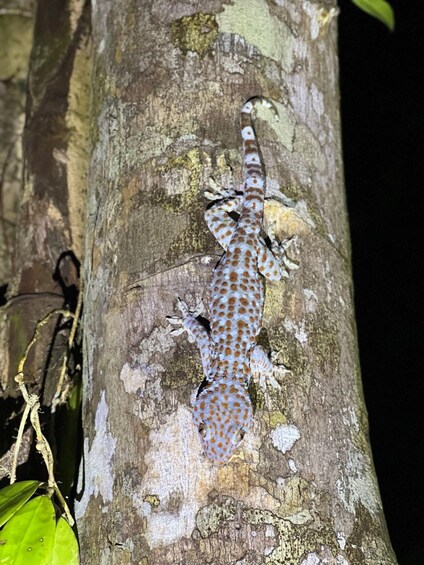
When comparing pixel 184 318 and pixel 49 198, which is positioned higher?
pixel 49 198

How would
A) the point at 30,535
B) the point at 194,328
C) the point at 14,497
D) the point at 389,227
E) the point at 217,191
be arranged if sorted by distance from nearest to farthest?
the point at 30,535
the point at 14,497
the point at 194,328
the point at 217,191
the point at 389,227

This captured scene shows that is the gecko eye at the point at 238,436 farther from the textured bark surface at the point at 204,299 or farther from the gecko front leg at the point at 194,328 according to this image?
the gecko front leg at the point at 194,328

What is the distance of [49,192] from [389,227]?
3.94 metres

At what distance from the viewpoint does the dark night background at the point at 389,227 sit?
585cm

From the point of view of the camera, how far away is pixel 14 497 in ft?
8.92

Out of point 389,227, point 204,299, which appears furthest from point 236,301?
point 389,227

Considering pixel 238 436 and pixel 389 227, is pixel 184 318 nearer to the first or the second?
pixel 238 436

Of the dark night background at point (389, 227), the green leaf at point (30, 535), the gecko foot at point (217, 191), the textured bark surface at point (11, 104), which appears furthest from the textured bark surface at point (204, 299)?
the dark night background at point (389, 227)

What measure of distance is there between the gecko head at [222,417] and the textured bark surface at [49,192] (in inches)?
43.2

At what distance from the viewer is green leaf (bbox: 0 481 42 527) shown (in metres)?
2.61

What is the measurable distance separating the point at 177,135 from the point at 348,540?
1.95m

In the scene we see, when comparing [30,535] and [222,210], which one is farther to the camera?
[222,210]

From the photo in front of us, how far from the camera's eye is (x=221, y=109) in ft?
10.6

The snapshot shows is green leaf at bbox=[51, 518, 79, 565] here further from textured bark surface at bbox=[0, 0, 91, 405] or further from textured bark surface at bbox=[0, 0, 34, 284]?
textured bark surface at bbox=[0, 0, 34, 284]
